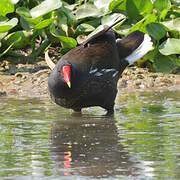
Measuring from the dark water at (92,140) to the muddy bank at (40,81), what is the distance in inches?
16.4

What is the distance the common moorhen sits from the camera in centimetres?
751

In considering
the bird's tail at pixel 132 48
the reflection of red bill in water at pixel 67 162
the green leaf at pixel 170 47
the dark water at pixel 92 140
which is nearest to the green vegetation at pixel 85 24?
the green leaf at pixel 170 47

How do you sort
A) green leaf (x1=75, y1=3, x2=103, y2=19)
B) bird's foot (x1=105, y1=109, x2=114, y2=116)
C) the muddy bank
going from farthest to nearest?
1. green leaf (x1=75, y1=3, x2=103, y2=19)
2. the muddy bank
3. bird's foot (x1=105, y1=109, x2=114, y2=116)

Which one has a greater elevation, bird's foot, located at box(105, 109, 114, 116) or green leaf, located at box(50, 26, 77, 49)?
green leaf, located at box(50, 26, 77, 49)

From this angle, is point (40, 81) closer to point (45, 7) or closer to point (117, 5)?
point (45, 7)

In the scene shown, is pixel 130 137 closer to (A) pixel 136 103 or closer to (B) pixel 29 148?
(B) pixel 29 148

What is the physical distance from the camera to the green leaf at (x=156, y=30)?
974 centimetres

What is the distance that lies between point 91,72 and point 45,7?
93.5 inches

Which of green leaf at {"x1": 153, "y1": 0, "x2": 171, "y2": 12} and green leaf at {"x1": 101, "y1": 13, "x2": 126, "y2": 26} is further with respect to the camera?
green leaf at {"x1": 153, "y1": 0, "x2": 171, "y2": 12}

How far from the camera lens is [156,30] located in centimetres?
977

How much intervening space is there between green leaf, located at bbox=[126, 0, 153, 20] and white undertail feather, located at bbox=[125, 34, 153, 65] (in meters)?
1.26

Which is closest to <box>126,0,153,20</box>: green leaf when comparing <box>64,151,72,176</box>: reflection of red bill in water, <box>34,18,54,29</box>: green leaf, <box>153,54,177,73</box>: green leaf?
<box>153,54,177,73</box>: green leaf

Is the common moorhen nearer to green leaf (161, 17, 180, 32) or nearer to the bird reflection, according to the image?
the bird reflection

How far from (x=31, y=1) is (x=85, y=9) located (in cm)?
83
